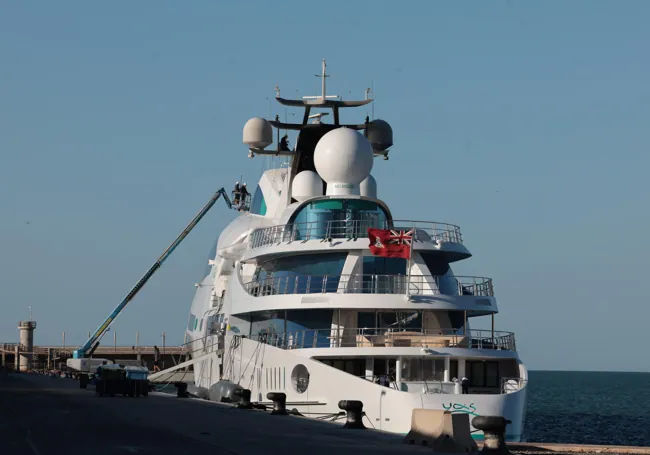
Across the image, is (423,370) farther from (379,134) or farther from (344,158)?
(379,134)

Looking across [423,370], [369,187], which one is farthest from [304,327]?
[369,187]

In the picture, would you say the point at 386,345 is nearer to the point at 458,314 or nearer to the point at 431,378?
the point at 431,378

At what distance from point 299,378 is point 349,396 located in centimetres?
346

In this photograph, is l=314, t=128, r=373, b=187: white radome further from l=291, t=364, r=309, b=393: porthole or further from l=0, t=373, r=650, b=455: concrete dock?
l=0, t=373, r=650, b=455: concrete dock

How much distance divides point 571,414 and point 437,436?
203 ft

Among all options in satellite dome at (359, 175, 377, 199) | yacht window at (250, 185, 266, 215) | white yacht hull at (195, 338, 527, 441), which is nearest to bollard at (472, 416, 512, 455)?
white yacht hull at (195, 338, 527, 441)

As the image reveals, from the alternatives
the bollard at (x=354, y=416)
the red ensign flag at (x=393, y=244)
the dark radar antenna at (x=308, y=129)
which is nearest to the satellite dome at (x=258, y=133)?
the dark radar antenna at (x=308, y=129)

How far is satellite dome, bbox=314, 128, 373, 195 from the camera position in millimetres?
46031

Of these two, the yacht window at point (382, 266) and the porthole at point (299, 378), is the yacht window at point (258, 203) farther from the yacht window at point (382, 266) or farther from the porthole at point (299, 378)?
the porthole at point (299, 378)

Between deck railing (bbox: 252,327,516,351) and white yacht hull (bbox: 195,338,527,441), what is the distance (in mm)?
1073

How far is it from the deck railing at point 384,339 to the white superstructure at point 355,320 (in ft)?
0.16

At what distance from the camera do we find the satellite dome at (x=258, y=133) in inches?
2184

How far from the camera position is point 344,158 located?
46.0m

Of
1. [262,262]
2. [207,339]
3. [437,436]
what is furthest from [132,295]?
[437,436]
